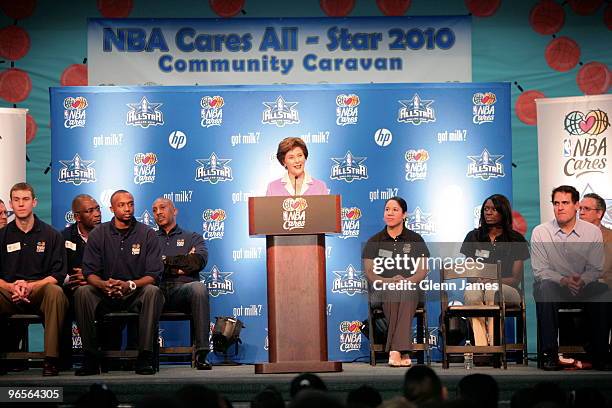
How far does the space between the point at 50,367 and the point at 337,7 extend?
14.7 ft

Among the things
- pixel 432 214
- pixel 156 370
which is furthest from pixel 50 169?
pixel 432 214

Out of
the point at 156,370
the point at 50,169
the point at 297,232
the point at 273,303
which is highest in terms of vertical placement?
the point at 50,169

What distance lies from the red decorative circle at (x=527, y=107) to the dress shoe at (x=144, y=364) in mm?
4429

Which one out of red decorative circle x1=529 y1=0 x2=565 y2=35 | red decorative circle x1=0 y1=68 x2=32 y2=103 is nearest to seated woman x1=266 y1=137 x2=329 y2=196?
red decorative circle x1=0 y1=68 x2=32 y2=103

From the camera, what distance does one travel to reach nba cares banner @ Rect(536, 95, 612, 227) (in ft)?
29.5

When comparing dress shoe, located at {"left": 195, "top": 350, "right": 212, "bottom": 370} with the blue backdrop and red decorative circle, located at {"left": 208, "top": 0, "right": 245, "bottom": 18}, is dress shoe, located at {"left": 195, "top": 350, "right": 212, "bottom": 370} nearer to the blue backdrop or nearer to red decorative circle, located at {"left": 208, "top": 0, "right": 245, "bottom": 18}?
the blue backdrop

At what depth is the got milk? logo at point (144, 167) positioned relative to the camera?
29.5 ft

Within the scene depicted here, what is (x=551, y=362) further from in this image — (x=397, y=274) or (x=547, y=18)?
(x=547, y=18)

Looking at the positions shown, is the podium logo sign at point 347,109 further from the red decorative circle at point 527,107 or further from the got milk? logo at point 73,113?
the got milk? logo at point 73,113

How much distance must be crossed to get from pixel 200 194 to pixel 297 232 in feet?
8.16

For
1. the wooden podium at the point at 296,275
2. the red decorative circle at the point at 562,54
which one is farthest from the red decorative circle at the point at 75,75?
the red decorative circle at the point at 562,54

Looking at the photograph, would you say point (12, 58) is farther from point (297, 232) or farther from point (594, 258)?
point (594, 258)

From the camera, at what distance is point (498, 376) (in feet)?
21.7

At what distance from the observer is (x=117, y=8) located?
9.64 meters
